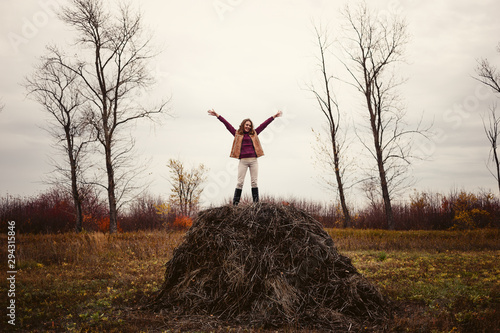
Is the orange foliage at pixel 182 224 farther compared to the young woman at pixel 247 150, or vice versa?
the orange foliage at pixel 182 224

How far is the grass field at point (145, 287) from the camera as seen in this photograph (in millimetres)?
6551

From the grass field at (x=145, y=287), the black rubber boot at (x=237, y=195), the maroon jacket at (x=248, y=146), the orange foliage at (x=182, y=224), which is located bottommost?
the grass field at (x=145, y=287)

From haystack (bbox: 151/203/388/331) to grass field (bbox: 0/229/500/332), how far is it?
1.72 ft

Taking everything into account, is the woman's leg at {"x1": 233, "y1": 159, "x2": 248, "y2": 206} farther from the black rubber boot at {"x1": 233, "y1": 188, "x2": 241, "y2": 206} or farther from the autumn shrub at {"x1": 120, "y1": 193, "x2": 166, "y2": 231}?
the autumn shrub at {"x1": 120, "y1": 193, "x2": 166, "y2": 231}

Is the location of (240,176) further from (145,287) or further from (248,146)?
(145,287)

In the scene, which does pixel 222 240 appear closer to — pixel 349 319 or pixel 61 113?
pixel 349 319

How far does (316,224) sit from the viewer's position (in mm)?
8375

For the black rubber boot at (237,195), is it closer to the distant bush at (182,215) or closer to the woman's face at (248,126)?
the woman's face at (248,126)

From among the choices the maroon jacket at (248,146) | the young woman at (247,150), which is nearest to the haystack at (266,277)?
the young woman at (247,150)

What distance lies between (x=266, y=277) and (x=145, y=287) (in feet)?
12.1

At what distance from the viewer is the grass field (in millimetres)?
6551

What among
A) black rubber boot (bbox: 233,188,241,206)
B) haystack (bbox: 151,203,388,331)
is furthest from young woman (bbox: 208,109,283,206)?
haystack (bbox: 151,203,388,331)

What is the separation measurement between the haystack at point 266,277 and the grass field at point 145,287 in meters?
0.52

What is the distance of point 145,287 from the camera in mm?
9133
